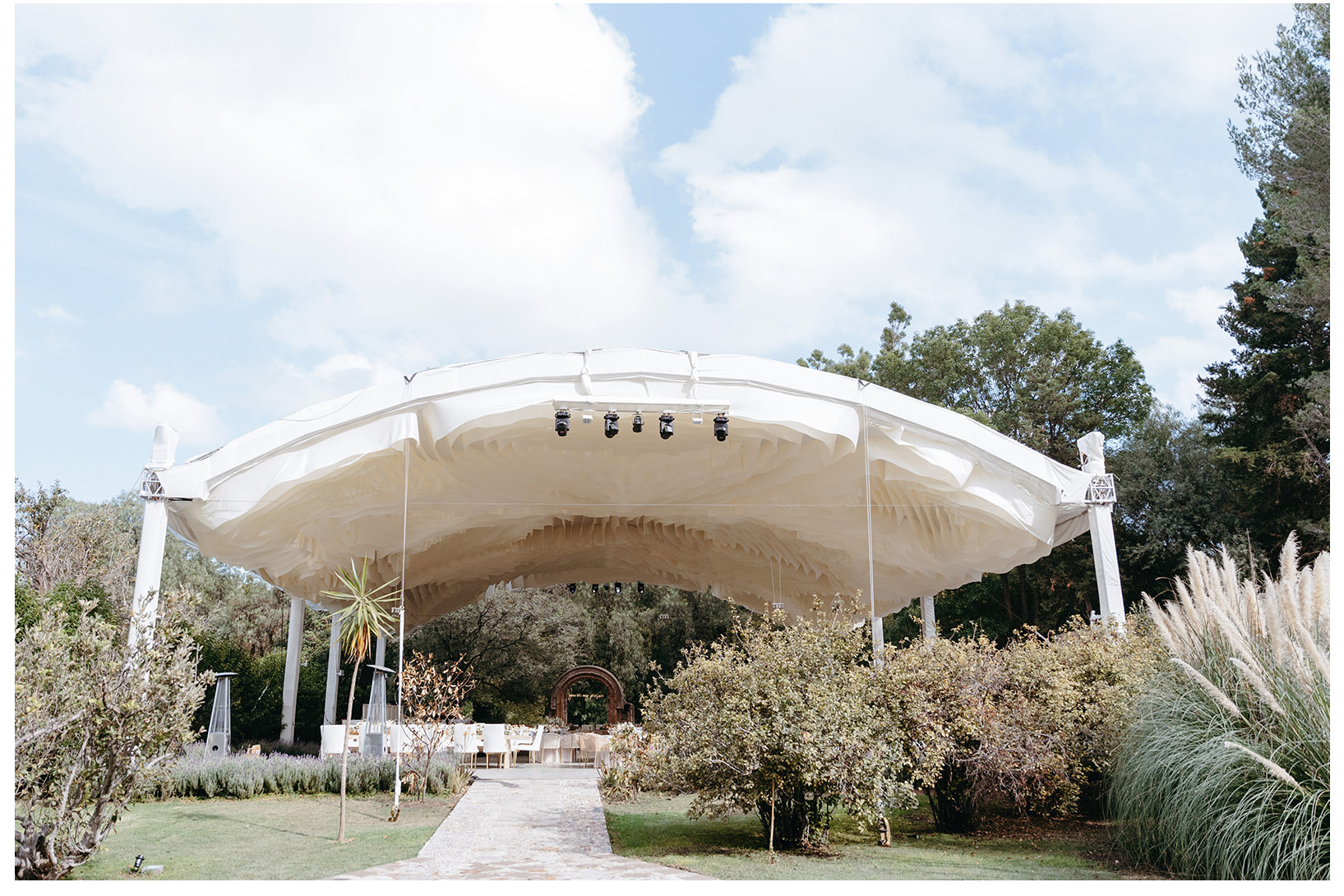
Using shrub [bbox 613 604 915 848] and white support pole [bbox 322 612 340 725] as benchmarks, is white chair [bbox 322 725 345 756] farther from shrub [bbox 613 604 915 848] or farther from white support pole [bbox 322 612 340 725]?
shrub [bbox 613 604 915 848]

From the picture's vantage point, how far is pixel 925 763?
6.58m

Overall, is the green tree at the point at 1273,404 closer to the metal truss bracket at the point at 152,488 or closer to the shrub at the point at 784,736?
the shrub at the point at 784,736

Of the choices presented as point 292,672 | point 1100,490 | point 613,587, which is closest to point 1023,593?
point 613,587

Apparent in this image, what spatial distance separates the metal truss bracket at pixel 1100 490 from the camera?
9.63 m

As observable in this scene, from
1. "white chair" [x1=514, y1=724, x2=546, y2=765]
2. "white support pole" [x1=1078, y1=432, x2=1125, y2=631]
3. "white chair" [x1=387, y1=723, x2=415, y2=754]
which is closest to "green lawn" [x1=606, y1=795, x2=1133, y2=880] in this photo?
"white support pole" [x1=1078, y1=432, x2=1125, y2=631]

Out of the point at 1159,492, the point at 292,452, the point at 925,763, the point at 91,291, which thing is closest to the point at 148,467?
the point at 292,452

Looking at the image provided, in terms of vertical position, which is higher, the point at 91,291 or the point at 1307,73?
the point at 1307,73

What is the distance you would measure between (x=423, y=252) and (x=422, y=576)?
5553 mm

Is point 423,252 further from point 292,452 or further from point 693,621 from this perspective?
point 693,621

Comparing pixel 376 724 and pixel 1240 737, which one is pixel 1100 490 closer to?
pixel 1240 737

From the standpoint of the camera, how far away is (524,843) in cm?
677

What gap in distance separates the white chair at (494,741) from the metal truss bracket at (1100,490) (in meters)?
8.71

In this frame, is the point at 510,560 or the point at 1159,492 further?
the point at 1159,492

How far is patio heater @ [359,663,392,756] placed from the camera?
11.1 m
